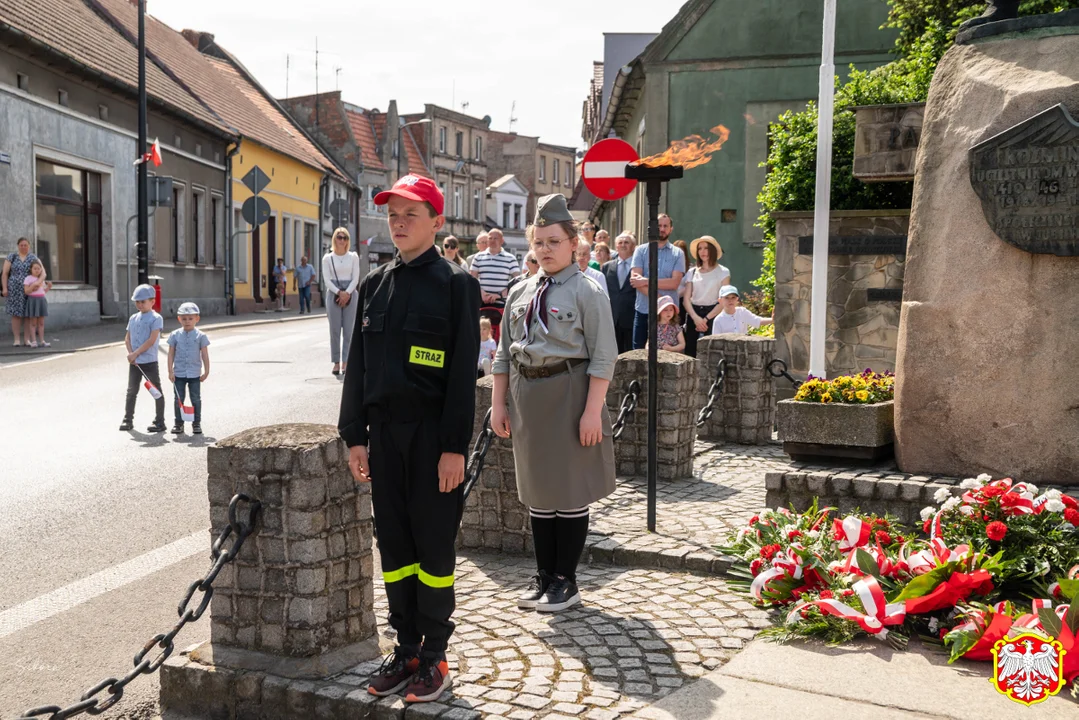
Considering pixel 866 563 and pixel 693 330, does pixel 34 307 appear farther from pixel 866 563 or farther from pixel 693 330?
pixel 866 563

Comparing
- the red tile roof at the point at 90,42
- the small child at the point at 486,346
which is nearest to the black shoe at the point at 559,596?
the small child at the point at 486,346

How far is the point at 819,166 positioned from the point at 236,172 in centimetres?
2780

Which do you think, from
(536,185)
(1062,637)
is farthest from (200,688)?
(536,185)

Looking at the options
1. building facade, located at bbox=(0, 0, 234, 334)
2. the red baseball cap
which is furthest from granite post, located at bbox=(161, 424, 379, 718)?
building facade, located at bbox=(0, 0, 234, 334)

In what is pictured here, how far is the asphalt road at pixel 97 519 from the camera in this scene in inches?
188

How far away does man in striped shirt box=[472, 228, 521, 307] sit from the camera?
1251 cm

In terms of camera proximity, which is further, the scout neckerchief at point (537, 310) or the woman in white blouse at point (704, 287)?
the woman in white blouse at point (704, 287)

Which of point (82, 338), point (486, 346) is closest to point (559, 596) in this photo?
point (486, 346)

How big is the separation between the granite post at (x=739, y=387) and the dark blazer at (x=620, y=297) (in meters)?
1.67

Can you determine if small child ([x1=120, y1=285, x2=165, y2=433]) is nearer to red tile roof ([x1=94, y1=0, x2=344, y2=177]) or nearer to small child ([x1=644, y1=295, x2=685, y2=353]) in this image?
small child ([x1=644, y1=295, x2=685, y2=353])

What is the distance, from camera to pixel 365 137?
60938 millimetres

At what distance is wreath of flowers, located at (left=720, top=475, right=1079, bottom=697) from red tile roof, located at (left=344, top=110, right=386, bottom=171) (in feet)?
179

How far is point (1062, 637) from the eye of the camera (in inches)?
165

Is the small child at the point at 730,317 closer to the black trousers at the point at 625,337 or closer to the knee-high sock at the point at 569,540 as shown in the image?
the black trousers at the point at 625,337
